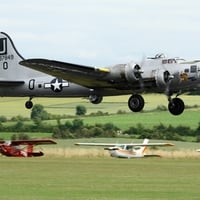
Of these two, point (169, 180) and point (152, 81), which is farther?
point (169, 180)

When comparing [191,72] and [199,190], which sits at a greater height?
[191,72]

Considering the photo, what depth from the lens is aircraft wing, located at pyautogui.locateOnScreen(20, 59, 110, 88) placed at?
5822 centimetres

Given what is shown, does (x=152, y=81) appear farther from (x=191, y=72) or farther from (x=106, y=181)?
(x=106, y=181)

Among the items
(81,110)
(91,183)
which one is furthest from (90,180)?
(81,110)

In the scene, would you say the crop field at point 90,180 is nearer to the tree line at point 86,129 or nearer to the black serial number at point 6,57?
the black serial number at point 6,57

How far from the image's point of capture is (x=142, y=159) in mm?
119000

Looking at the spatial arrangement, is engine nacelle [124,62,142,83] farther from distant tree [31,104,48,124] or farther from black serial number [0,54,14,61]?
distant tree [31,104,48,124]

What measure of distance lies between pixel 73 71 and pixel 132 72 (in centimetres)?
308

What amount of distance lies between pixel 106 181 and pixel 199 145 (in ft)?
189

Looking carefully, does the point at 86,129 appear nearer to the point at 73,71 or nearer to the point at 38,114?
the point at 38,114

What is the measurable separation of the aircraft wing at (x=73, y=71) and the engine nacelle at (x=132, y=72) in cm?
108

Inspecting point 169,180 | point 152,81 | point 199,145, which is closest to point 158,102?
point 199,145

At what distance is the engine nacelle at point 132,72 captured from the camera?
59250 millimetres

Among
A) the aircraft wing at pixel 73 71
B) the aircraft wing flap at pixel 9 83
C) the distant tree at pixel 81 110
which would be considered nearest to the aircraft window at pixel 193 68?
the aircraft wing at pixel 73 71
